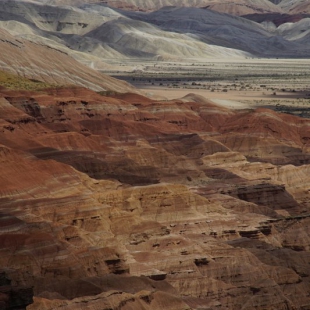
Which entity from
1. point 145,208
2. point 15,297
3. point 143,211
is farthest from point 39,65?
point 15,297

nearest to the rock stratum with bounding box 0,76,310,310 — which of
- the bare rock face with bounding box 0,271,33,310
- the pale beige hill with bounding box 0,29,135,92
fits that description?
the bare rock face with bounding box 0,271,33,310

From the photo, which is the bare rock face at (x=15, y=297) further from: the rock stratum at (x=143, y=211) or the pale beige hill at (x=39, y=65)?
the pale beige hill at (x=39, y=65)

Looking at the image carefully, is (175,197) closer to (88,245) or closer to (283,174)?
(88,245)

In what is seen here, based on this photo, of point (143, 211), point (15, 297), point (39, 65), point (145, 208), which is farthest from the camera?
point (39, 65)

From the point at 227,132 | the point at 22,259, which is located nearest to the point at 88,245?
the point at 22,259

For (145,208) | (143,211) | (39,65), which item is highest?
(39,65)

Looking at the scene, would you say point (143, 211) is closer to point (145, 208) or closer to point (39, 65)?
point (145, 208)

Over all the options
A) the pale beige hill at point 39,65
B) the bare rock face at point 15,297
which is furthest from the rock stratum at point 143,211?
the pale beige hill at point 39,65
